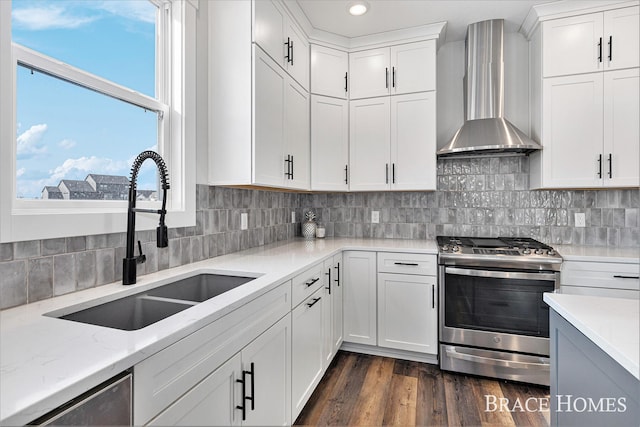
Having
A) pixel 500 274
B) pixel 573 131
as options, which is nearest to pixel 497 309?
pixel 500 274

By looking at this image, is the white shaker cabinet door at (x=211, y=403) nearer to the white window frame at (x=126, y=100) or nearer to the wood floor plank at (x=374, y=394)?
the white window frame at (x=126, y=100)

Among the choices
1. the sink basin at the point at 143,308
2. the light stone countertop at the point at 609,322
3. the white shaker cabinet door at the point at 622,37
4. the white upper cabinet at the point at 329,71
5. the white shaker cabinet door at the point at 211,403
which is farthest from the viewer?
the white upper cabinet at the point at 329,71

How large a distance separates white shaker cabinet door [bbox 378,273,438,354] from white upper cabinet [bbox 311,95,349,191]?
94 cm

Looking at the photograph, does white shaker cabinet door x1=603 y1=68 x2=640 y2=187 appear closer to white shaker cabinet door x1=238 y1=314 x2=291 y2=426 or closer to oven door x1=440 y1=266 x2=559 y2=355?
oven door x1=440 y1=266 x2=559 y2=355

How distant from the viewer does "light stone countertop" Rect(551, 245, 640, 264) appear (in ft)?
6.89

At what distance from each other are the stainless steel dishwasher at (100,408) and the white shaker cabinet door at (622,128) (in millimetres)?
3133

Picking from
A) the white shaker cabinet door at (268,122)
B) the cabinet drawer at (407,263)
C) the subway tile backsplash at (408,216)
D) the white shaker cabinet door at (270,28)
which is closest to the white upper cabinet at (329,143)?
the subway tile backsplash at (408,216)

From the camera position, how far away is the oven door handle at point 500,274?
7.13ft

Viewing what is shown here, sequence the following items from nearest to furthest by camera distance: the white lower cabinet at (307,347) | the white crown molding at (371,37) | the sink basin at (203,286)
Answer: the sink basin at (203,286) < the white lower cabinet at (307,347) < the white crown molding at (371,37)

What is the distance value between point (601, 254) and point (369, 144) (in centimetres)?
190

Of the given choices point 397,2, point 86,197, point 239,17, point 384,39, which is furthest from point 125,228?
point 384,39

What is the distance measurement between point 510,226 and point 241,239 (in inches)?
92.4

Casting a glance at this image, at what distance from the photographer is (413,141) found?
2.80 metres

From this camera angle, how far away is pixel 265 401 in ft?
4.38
